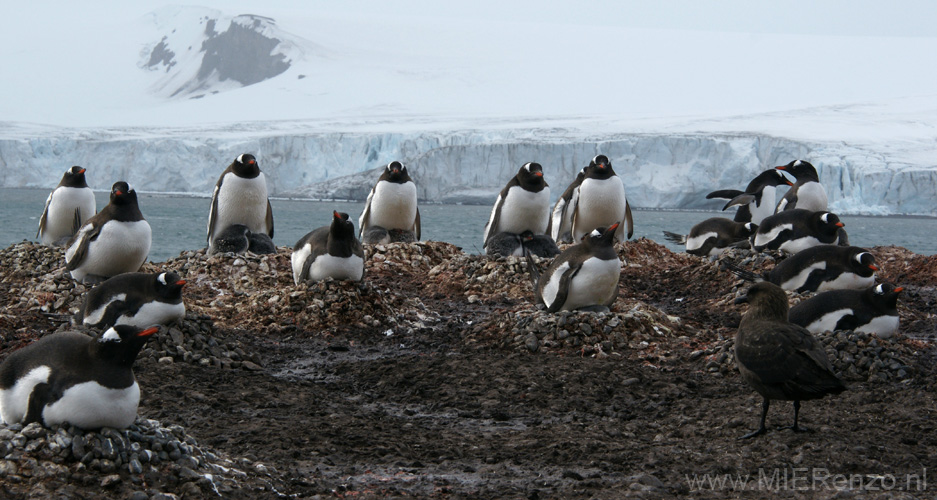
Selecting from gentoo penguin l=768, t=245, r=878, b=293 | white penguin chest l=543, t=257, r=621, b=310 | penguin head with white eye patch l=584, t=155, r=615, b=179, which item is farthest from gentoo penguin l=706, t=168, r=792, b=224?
white penguin chest l=543, t=257, r=621, b=310

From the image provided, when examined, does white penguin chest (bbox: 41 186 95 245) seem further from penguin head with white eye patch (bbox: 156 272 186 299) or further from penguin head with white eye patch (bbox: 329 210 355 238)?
penguin head with white eye patch (bbox: 156 272 186 299)

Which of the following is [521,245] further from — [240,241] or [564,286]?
[564,286]

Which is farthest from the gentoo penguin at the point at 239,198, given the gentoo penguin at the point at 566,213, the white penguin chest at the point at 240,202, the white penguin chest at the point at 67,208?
the gentoo penguin at the point at 566,213

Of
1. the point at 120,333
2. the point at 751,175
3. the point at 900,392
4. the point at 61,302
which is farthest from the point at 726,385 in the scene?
the point at 751,175

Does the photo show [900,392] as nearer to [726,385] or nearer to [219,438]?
[726,385]

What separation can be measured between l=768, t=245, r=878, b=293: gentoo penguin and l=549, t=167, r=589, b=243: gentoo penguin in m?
3.62

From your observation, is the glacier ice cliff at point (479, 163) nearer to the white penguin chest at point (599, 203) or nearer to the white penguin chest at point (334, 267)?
the white penguin chest at point (599, 203)

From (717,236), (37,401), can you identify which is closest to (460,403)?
(37,401)

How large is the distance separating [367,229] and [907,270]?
6496mm

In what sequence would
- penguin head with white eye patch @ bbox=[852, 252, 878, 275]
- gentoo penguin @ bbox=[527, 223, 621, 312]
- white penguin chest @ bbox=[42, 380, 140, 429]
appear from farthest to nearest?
1. penguin head with white eye patch @ bbox=[852, 252, 878, 275]
2. gentoo penguin @ bbox=[527, 223, 621, 312]
3. white penguin chest @ bbox=[42, 380, 140, 429]

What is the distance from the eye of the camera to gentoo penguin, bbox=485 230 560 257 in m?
9.14

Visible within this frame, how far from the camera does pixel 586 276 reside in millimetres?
6324

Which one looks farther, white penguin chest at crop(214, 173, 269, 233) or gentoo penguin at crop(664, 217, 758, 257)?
gentoo penguin at crop(664, 217, 758, 257)

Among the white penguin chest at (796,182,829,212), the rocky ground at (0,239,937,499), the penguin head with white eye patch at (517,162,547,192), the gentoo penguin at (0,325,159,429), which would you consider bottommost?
the rocky ground at (0,239,937,499)
